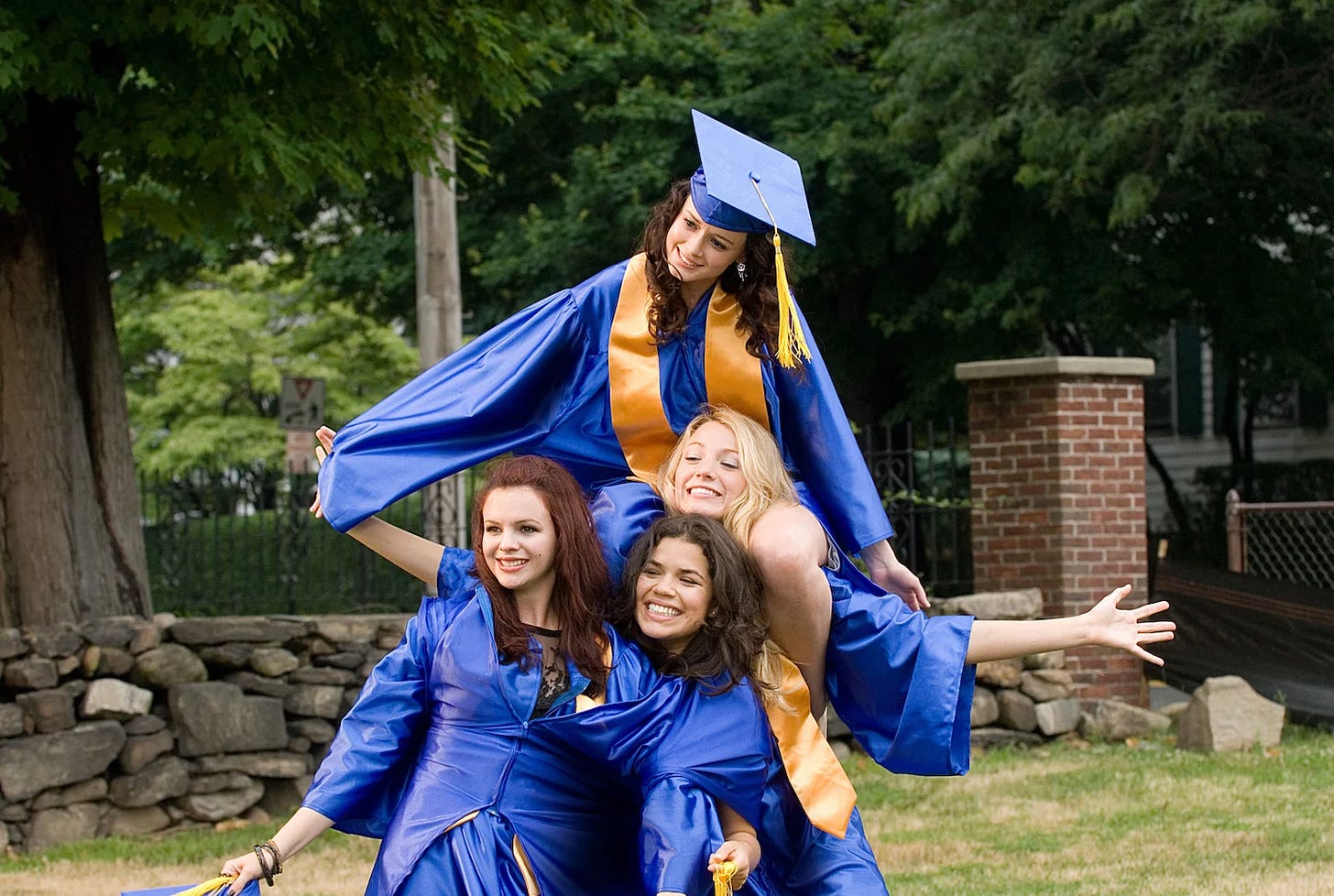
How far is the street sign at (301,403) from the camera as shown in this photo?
12.6 metres

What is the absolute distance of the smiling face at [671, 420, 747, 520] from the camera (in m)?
3.73

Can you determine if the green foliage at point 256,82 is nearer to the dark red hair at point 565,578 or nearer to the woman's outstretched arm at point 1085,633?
the dark red hair at point 565,578

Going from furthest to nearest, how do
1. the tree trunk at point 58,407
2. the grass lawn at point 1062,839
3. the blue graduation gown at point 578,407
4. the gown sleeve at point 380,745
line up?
the tree trunk at point 58,407 → the grass lawn at point 1062,839 → the blue graduation gown at point 578,407 → the gown sleeve at point 380,745

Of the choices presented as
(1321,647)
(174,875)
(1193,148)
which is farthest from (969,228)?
(174,875)

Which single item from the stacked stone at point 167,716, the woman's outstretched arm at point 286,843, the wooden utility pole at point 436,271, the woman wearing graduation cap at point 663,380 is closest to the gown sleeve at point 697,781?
the woman wearing graduation cap at point 663,380

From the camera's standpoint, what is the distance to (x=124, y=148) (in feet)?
24.3

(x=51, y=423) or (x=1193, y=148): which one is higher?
(x=1193, y=148)

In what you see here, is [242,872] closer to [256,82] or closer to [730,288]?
[730,288]

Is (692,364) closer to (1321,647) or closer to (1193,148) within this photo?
(1321,647)

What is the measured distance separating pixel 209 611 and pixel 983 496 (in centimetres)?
436

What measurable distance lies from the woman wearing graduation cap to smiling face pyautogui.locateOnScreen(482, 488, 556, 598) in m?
0.24

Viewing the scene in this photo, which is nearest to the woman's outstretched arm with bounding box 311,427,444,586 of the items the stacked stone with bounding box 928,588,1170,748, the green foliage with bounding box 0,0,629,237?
the green foliage with bounding box 0,0,629,237

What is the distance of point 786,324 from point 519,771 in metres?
1.17

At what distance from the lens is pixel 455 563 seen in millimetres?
3727
